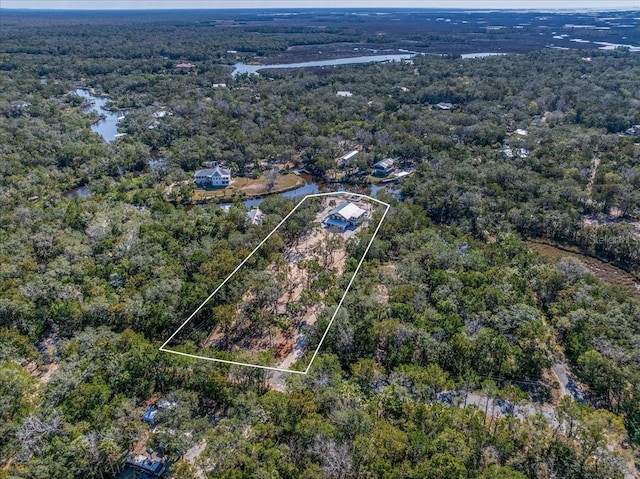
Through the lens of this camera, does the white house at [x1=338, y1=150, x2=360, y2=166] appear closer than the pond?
Yes

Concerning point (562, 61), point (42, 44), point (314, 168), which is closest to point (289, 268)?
point (314, 168)

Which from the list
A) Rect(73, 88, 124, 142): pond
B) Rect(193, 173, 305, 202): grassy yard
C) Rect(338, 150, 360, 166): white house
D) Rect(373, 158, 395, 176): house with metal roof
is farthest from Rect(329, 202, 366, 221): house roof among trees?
Rect(73, 88, 124, 142): pond

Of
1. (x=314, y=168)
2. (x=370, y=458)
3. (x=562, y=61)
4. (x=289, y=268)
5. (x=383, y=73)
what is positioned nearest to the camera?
(x=370, y=458)

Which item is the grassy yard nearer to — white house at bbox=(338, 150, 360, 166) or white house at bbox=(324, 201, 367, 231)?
white house at bbox=(338, 150, 360, 166)

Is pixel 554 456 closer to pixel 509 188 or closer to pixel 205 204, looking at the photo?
pixel 509 188

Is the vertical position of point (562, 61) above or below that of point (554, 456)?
above
